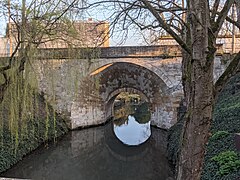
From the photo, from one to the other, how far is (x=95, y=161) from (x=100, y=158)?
1.41 ft

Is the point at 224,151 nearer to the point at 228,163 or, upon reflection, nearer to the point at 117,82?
the point at 228,163

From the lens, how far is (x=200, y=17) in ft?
6.39

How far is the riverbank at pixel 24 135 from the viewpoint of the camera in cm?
704

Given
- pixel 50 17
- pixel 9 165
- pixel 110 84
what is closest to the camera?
pixel 50 17

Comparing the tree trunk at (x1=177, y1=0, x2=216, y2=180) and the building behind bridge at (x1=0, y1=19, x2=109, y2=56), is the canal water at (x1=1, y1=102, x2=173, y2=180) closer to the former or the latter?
the building behind bridge at (x1=0, y1=19, x2=109, y2=56)

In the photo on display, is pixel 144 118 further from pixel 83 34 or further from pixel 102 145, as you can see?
pixel 83 34

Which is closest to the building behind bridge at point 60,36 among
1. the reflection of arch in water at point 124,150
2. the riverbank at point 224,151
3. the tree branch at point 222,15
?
the riverbank at point 224,151

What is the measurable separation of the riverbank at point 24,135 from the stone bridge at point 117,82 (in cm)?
73

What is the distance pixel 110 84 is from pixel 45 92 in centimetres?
A: 333

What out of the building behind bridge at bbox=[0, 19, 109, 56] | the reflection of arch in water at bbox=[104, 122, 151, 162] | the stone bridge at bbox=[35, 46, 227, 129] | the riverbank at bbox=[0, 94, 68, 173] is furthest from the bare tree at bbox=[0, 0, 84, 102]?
the reflection of arch in water at bbox=[104, 122, 151, 162]

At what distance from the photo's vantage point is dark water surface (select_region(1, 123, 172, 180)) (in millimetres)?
7188

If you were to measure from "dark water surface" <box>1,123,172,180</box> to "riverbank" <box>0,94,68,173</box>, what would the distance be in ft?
0.73

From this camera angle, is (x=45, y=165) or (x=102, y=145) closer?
(x=45, y=165)

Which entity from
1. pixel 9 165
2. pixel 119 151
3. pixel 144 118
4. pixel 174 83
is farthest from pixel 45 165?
pixel 144 118
